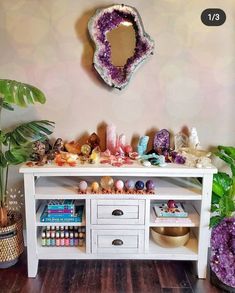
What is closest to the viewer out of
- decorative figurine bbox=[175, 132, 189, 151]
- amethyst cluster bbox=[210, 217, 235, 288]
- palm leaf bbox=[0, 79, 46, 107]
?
palm leaf bbox=[0, 79, 46, 107]

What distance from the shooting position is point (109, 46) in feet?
7.36

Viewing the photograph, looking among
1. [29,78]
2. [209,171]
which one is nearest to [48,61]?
[29,78]

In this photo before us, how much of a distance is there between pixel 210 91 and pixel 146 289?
1.40 metres

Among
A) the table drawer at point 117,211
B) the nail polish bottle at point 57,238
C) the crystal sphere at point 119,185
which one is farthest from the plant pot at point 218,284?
the nail polish bottle at point 57,238

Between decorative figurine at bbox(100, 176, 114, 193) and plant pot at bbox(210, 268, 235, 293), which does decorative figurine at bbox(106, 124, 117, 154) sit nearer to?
decorative figurine at bbox(100, 176, 114, 193)

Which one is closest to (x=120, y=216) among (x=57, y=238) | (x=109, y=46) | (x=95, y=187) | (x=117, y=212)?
(x=117, y=212)

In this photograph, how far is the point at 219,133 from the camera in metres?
2.42

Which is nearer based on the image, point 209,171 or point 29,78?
point 209,171

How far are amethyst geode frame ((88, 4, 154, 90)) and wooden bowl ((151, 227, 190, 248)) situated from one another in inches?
40.4

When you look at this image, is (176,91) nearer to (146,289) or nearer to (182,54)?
(182,54)

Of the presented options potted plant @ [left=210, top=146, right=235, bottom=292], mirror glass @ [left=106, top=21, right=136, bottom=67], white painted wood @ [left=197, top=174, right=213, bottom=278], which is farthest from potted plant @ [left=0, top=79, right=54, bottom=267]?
potted plant @ [left=210, top=146, right=235, bottom=292]

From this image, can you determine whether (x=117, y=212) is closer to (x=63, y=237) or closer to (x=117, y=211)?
(x=117, y=211)

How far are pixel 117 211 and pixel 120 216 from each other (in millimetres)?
45

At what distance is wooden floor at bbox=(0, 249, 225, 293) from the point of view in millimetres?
2053
